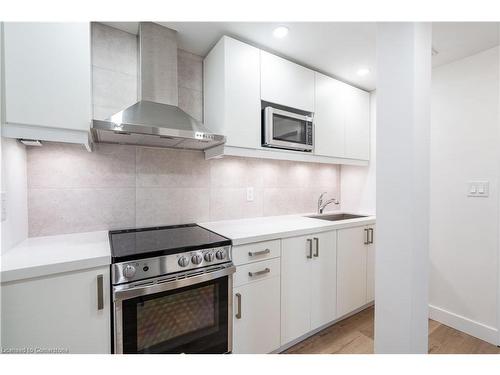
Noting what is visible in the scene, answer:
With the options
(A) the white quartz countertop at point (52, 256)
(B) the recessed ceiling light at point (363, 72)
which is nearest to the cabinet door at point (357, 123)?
(B) the recessed ceiling light at point (363, 72)

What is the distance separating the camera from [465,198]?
198cm

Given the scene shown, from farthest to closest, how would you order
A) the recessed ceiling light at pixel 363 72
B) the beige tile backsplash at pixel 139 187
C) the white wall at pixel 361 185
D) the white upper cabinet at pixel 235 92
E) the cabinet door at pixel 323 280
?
1. the white wall at pixel 361 185
2. the recessed ceiling light at pixel 363 72
3. the cabinet door at pixel 323 280
4. the white upper cabinet at pixel 235 92
5. the beige tile backsplash at pixel 139 187

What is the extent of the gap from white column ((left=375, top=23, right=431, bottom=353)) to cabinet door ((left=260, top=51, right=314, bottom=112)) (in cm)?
83

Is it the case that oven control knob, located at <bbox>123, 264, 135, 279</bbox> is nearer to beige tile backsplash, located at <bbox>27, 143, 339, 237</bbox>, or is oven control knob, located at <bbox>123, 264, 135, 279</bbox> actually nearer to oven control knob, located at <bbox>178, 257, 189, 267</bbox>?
oven control knob, located at <bbox>178, 257, 189, 267</bbox>

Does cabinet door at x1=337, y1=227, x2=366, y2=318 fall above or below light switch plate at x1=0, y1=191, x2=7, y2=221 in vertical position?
below

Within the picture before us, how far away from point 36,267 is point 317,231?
1661 millimetres

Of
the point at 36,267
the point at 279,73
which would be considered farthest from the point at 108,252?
the point at 279,73

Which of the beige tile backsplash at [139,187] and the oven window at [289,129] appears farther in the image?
the oven window at [289,129]

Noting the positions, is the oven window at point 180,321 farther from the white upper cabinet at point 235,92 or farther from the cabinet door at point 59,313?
the white upper cabinet at point 235,92

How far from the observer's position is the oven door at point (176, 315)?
3.68 ft

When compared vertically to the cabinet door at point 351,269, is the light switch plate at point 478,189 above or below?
above

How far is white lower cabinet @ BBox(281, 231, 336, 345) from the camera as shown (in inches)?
65.3

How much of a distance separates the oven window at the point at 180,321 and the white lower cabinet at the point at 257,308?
86 millimetres

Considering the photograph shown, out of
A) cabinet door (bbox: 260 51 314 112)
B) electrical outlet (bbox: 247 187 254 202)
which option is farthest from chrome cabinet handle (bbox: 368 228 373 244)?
cabinet door (bbox: 260 51 314 112)
